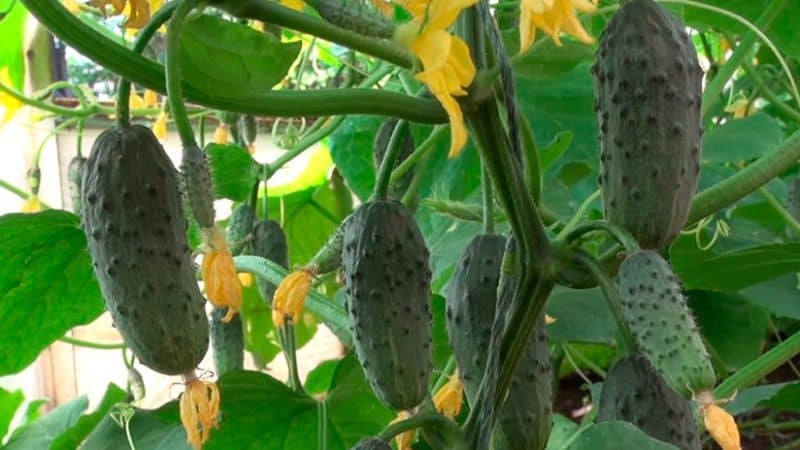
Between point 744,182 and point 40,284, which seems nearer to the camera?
point 744,182

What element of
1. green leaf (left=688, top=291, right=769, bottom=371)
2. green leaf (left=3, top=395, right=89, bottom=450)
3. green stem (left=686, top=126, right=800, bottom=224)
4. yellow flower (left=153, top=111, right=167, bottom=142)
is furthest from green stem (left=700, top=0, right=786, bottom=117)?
green leaf (left=3, top=395, right=89, bottom=450)

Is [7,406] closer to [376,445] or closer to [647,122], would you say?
[376,445]

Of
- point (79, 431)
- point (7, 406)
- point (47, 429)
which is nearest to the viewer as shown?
point (79, 431)

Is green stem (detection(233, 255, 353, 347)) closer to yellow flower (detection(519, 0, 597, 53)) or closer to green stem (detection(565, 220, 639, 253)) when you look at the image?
green stem (detection(565, 220, 639, 253))

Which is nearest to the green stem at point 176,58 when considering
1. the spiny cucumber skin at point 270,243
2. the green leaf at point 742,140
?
the spiny cucumber skin at point 270,243

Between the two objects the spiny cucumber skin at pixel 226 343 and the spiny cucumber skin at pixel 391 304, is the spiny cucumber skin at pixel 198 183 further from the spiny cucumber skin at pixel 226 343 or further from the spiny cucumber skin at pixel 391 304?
the spiny cucumber skin at pixel 226 343

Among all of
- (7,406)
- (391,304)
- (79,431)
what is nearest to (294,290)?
(391,304)

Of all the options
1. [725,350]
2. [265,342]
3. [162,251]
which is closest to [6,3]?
[265,342]
